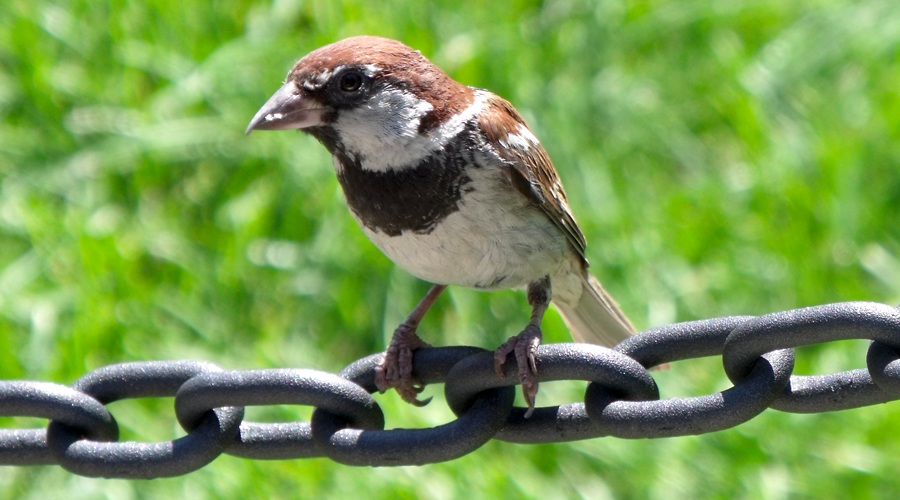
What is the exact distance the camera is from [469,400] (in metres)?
1.87

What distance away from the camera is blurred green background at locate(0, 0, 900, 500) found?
3.68 meters

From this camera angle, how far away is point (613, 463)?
145 inches

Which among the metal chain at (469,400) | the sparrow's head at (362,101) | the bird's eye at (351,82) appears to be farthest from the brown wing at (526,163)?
the metal chain at (469,400)

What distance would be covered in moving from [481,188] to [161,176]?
243cm

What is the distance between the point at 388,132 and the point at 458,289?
1737mm

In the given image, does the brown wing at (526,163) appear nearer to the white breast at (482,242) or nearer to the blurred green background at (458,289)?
the white breast at (482,242)

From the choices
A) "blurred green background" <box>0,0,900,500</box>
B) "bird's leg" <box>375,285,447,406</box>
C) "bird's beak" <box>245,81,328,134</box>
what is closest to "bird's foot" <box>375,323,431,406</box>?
"bird's leg" <box>375,285,447,406</box>

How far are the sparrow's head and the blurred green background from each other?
1.47 metres

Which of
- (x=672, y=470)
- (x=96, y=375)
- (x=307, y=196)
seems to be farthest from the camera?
(x=307, y=196)

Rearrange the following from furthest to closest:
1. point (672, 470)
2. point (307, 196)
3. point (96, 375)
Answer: point (307, 196)
point (672, 470)
point (96, 375)

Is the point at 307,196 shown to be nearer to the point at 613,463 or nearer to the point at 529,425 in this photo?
the point at 613,463

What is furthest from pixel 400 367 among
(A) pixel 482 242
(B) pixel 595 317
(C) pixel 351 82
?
(B) pixel 595 317

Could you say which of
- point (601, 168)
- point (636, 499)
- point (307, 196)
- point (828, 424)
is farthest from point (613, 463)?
point (307, 196)

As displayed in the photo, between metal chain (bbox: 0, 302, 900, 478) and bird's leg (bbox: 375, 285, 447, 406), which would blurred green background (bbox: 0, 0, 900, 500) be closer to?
bird's leg (bbox: 375, 285, 447, 406)
